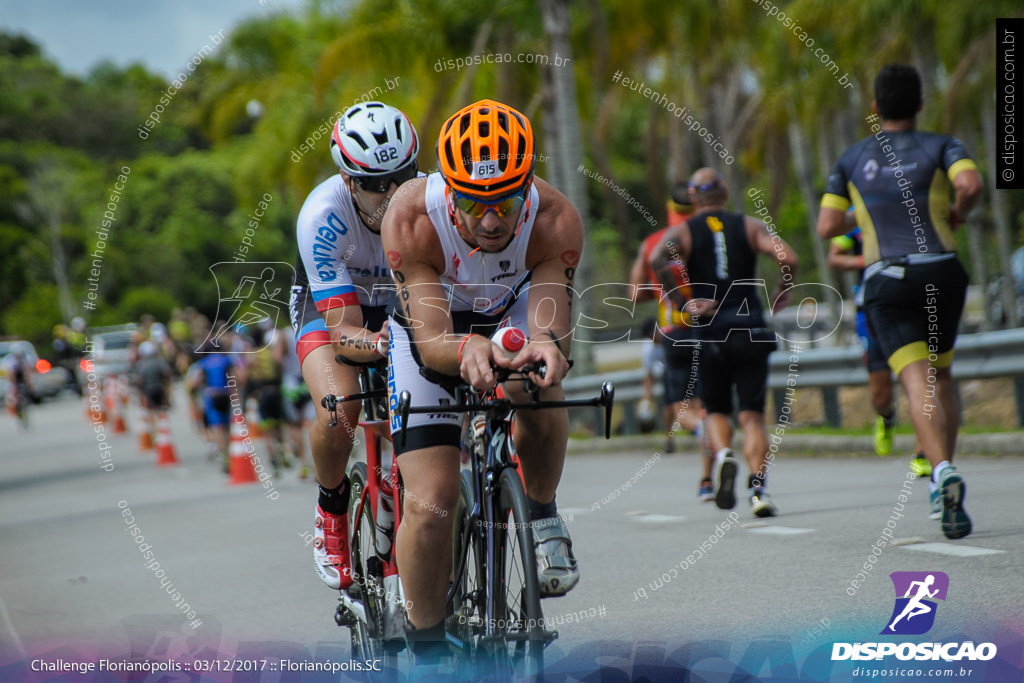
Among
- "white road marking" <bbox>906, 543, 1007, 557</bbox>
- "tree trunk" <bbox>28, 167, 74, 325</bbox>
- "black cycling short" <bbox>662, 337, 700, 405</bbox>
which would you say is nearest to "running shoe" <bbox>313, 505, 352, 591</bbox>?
"white road marking" <bbox>906, 543, 1007, 557</bbox>

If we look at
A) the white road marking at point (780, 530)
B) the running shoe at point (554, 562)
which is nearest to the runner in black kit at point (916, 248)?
the white road marking at point (780, 530)

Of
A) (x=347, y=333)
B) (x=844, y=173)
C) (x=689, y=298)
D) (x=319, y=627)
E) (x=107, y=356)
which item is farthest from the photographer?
(x=107, y=356)

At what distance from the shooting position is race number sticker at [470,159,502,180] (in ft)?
12.2

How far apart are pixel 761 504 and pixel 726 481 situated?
271 millimetres

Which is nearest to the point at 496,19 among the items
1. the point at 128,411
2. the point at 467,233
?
the point at 467,233


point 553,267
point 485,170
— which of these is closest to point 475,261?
point 553,267

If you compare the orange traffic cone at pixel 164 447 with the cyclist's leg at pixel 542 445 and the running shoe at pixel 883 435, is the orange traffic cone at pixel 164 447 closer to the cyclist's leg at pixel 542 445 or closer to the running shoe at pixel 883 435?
the running shoe at pixel 883 435

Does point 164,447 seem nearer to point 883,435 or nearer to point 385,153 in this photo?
point 883,435

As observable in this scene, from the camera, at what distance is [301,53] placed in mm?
33875

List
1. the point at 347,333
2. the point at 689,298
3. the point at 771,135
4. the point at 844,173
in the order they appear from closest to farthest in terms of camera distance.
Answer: the point at 347,333 → the point at 844,173 → the point at 689,298 → the point at 771,135

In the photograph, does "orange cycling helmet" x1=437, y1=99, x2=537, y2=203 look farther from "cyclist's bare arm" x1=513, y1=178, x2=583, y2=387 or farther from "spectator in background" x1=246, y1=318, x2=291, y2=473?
"spectator in background" x1=246, y1=318, x2=291, y2=473

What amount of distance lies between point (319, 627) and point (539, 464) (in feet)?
7.26

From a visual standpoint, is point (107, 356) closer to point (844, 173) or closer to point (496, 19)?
point (496, 19)

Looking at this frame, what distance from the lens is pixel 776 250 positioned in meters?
7.61
